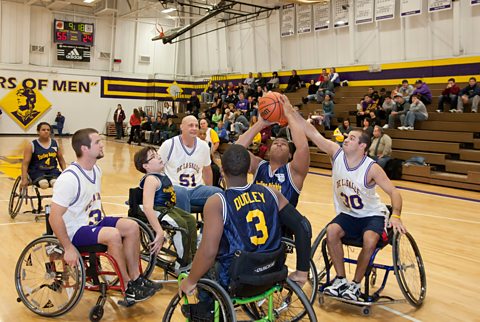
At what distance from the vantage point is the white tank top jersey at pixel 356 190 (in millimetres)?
3293

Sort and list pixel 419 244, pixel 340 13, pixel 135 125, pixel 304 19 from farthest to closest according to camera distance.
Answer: pixel 135 125
pixel 304 19
pixel 340 13
pixel 419 244

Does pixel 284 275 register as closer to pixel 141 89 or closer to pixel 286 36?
pixel 286 36

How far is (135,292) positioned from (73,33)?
19186 millimetres

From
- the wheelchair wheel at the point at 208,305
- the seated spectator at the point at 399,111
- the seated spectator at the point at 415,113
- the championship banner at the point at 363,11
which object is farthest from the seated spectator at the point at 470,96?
the wheelchair wheel at the point at 208,305

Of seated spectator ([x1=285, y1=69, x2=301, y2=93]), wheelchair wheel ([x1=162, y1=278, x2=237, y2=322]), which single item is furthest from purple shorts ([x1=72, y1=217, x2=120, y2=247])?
seated spectator ([x1=285, y1=69, x2=301, y2=93])

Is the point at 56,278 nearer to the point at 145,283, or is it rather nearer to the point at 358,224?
the point at 145,283

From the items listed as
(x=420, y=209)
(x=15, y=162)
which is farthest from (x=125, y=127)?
(x=420, y=209)

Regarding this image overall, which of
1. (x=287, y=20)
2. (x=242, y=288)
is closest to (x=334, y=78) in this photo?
(x=287, y=20)

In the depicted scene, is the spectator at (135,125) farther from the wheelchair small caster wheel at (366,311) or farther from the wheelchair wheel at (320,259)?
the wheelchair small caster wheel at (366,311)

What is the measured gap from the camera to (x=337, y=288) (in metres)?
3.14

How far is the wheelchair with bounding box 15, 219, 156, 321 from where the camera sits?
288cm

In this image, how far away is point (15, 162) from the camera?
36.3 feet

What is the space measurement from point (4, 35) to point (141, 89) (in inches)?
240

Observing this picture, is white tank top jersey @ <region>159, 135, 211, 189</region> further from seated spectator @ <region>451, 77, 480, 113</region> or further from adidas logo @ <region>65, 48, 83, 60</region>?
adidas logo @ <region>65, 48, 83, 60</region>
